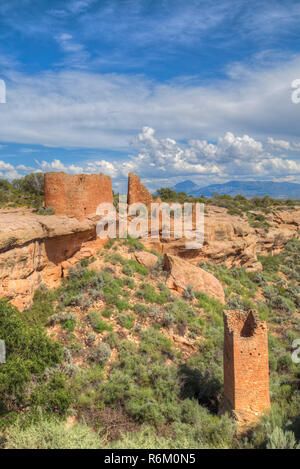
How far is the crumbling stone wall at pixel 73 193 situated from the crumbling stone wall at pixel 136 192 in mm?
3346

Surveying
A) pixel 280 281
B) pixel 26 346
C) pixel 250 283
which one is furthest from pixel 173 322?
pixel 280 281

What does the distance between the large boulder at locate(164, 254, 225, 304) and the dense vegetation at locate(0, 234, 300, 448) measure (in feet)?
1.68

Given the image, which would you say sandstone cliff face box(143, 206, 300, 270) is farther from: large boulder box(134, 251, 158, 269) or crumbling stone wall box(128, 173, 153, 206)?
crumbling stone wall box(128, 173, 153, 206)

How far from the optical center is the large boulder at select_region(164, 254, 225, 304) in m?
14.9

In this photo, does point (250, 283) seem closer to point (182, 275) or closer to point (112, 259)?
point (182, 275)

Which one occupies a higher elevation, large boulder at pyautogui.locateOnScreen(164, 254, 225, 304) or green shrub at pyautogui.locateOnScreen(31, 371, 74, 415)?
large boulder at pyautogui.locateOnScreen(164, 254, 225, 304)

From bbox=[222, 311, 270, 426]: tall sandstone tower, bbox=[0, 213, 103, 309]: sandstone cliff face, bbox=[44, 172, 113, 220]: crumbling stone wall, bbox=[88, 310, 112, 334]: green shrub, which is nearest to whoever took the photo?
bbox=[222, 311, 270, 426]: tall sandstone tower

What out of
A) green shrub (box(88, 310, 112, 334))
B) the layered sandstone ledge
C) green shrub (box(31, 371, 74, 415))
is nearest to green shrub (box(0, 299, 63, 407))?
green shrub (box(31, 371, 74, 415))

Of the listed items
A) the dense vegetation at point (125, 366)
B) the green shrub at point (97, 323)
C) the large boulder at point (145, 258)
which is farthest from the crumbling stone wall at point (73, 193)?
the green shrub at point (97, 323)

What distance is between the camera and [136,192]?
1909 centimetres

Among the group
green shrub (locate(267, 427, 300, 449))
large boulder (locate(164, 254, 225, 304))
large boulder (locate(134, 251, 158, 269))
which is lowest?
green shrub (locate(267, 427, 300, 449))

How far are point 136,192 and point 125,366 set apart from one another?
39.0ft

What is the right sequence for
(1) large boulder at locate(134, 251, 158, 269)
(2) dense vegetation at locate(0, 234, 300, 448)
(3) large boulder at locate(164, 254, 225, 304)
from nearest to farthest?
(2) dense vegetation at locate(0, 234, 300, 448) → (3) large boulder at locate(164, 254, 225, 304) → (1) large boulder at locate(134, 251, 158, 269)
